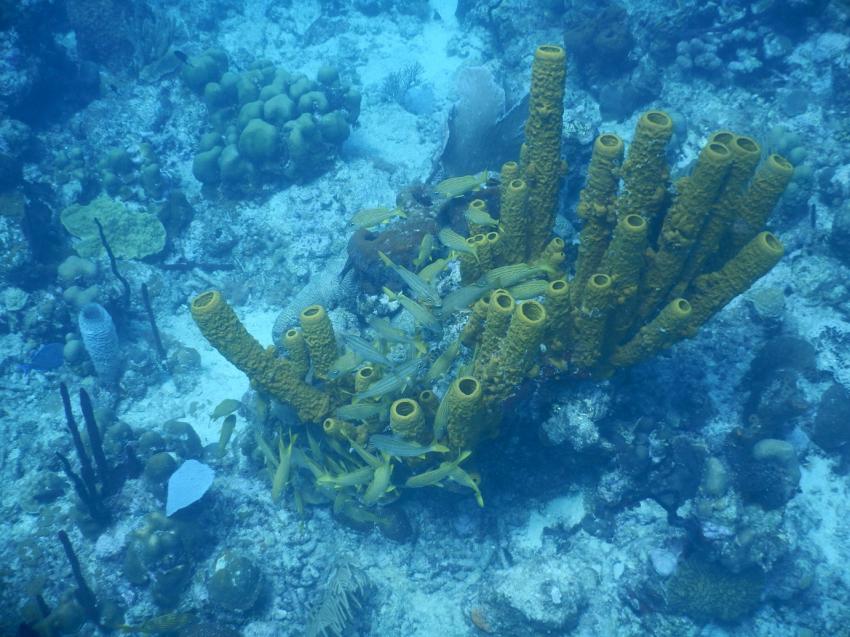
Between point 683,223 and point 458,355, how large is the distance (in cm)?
209

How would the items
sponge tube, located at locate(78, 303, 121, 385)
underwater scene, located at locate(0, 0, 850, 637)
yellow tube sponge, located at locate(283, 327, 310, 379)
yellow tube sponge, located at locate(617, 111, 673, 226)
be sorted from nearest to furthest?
yellow tube sponge, located at locate(617, 111, 673, 226) → underwater scene, located at locate(0, 0, 850, 637) → yellow tube sponge, located at locate(283, 327, 310, 379) → sponge tube, located at locate(78, 303, 121, 385)

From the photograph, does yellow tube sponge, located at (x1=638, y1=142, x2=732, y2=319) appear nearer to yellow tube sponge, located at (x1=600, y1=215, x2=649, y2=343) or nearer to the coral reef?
yellow tube sponge, located at (x1=600, y1=215, x2=649, y2=343)

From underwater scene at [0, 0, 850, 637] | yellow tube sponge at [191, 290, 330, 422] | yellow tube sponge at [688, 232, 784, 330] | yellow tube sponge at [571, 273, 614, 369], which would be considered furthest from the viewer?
underwater scene at [0, 0, 850, 637]

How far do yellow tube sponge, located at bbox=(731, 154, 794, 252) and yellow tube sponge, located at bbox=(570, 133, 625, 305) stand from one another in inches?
35.9

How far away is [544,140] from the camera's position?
4078 millimetres

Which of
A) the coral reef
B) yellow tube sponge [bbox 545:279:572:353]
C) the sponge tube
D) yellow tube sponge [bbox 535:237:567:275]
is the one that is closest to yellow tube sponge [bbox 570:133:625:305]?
yellow tube sponge [bbox 535:237:567:275]

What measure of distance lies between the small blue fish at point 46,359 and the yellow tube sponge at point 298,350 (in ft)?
16.2

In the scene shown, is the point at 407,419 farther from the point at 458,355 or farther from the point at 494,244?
the point at 494,244

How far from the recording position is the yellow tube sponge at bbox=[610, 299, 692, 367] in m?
3.66

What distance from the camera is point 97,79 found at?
10.8 meters

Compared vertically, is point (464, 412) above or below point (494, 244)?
below

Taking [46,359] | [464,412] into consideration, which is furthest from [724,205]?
[46,359]

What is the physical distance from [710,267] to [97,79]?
1279 cm

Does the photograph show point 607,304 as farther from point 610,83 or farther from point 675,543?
point 610,83
